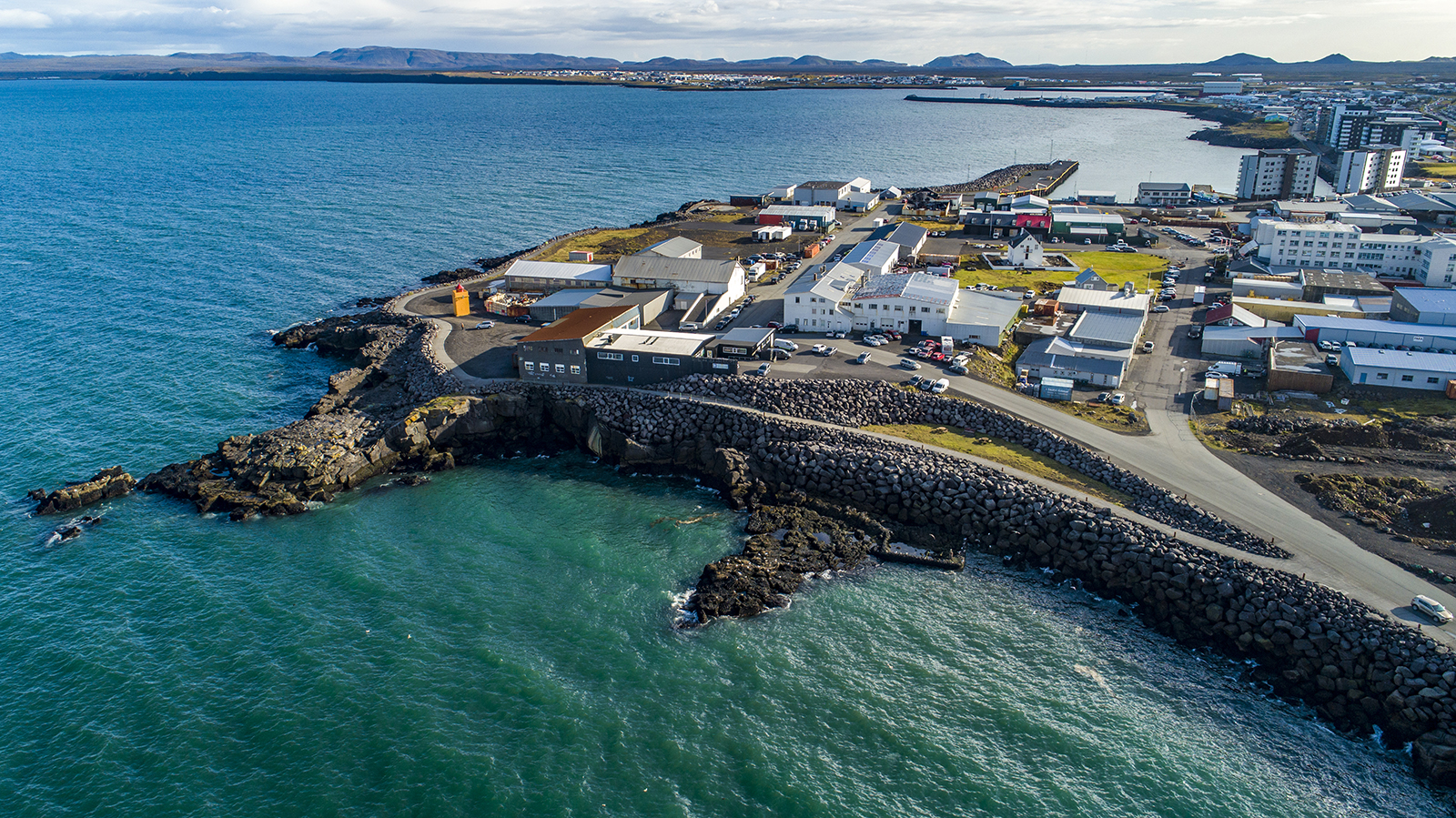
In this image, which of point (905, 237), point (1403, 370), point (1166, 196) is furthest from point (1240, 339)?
point (1166, 196)

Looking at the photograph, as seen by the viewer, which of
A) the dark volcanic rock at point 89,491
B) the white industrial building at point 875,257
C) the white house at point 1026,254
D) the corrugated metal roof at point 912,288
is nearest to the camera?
the dark volcanic rock at point 89,491

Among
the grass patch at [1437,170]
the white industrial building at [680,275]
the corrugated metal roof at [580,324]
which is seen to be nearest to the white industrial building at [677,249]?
the white industrial building at [680,275]

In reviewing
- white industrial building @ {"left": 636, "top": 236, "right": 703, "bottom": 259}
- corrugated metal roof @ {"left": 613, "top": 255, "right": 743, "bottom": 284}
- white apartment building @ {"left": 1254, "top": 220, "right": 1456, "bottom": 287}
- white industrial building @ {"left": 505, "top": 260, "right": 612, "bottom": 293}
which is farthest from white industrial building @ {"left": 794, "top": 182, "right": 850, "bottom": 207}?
white apartment building @ {"left": 1254, "top": 220, "right": 1456, "bottom": 287}

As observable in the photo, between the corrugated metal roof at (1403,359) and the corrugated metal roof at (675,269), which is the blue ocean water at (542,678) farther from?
the corrugated metal roof at (1403,359)

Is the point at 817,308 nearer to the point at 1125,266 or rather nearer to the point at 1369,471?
the point at 1369,471

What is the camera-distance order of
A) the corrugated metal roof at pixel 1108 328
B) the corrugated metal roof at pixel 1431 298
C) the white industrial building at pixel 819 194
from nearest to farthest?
the corrugated metal roof at pixel 1108 328 < the corrugated metal roof at pixel 1431 298 < the white industrial building at pixel 819 194

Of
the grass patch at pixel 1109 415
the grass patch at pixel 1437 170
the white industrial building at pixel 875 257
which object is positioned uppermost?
the grass patch at pixel 1437 170

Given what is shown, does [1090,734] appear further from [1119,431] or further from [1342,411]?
[1342,411]
